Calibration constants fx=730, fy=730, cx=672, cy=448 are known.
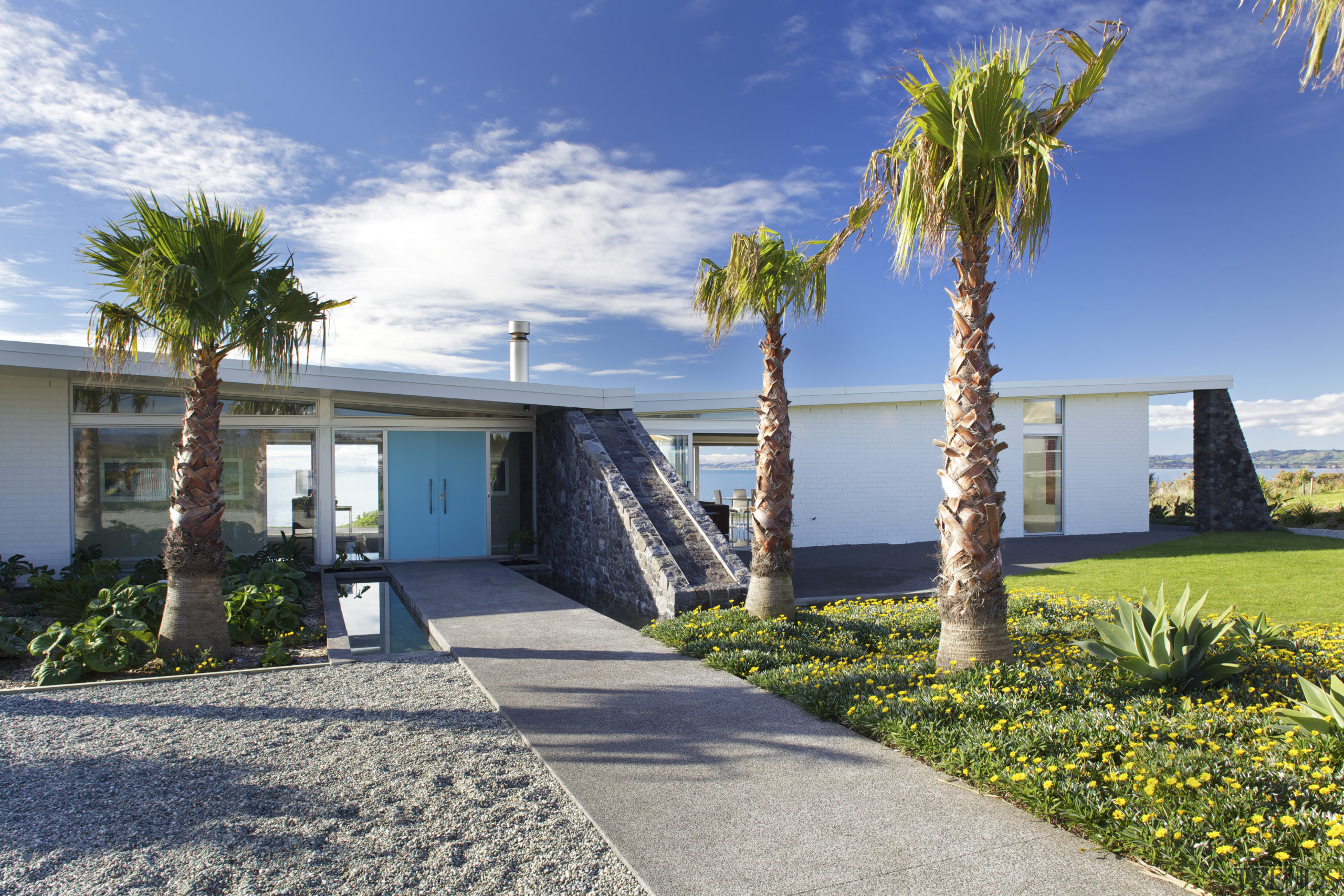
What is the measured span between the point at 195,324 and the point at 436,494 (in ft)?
22.7

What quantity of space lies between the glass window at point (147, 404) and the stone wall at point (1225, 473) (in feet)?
63.4

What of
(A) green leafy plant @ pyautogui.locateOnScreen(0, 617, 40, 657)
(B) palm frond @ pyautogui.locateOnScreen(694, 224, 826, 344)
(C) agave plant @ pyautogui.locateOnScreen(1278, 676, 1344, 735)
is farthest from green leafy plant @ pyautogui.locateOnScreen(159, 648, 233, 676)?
(C) agave plant @ pyautogui.locateOnScreen(1278, 676, 1344, 735)

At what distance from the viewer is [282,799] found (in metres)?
3.48

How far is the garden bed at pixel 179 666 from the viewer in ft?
19.4

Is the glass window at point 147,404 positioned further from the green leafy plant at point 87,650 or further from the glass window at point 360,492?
the green leafy plant at point 87,650

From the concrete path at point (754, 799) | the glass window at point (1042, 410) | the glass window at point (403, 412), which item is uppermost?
the glass window at point (1042, 410)

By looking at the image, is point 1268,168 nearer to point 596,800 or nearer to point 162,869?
point 596,800

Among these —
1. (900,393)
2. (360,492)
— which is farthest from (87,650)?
(900,393)

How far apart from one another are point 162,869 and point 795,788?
2700mm

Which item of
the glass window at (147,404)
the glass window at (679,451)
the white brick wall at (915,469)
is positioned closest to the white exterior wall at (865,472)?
the white brick wall at (915,469)

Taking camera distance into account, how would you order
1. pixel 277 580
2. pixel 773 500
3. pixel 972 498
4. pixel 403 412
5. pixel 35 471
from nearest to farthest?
1. pixel 972 498
2. pixel 773 500
3. pixel 277 580
4. pixel 35 471
5. pixel 403 412

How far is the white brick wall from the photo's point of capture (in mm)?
15078

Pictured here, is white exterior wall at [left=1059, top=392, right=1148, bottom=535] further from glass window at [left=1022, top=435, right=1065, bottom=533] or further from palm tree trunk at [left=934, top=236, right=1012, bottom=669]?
palm tree trunk at [left=934, top=236, right=1012, bottom=669]

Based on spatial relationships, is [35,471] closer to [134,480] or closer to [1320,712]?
[134,480]
